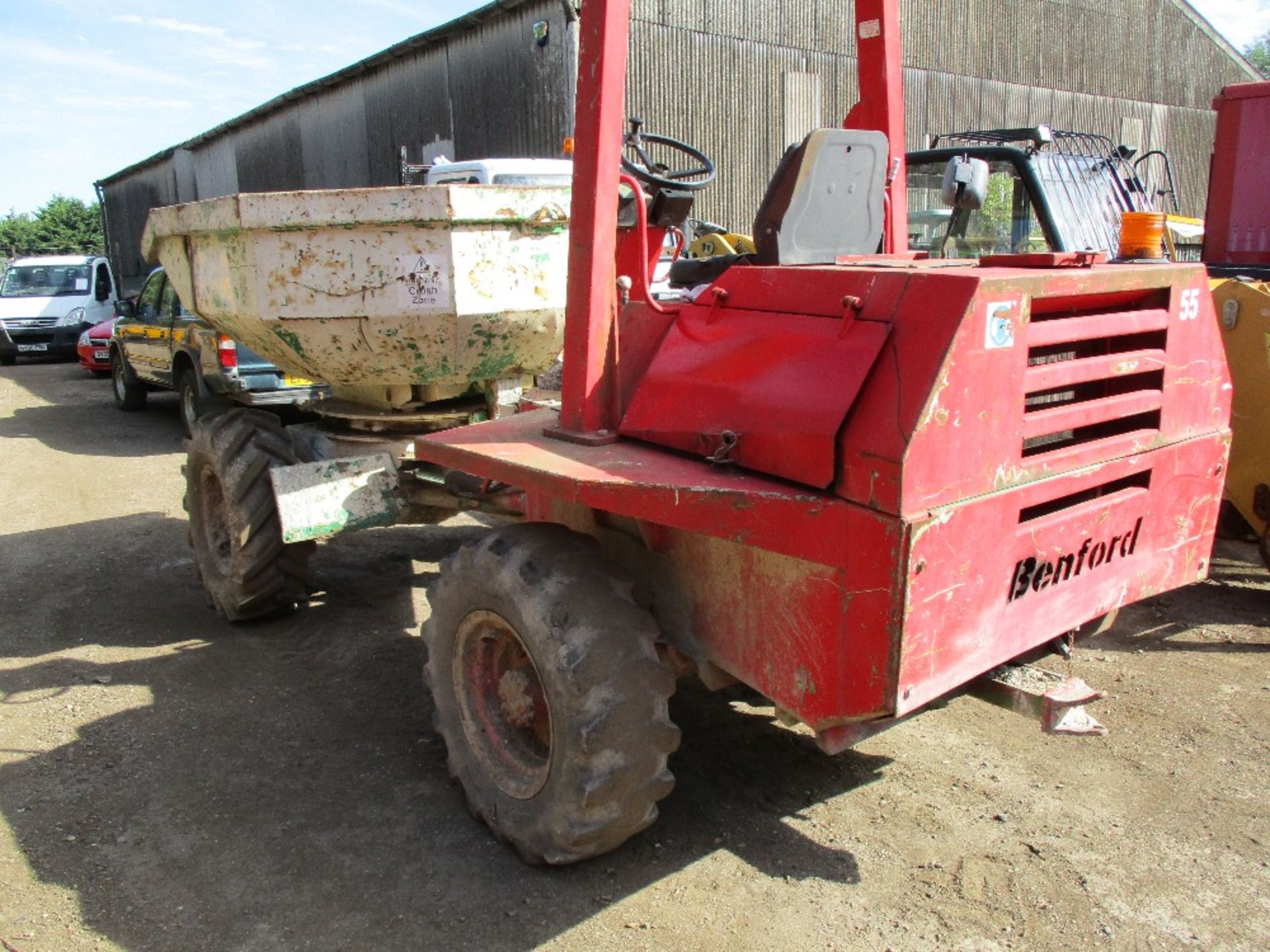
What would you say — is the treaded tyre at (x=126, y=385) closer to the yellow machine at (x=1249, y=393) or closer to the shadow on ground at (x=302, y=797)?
the shadow on ground at (x=302, y=797)

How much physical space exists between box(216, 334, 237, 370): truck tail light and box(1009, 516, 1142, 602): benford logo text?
23.8 ft

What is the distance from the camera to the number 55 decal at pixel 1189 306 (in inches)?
115

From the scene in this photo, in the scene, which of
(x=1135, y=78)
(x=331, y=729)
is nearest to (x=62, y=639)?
(x=331, y=729)

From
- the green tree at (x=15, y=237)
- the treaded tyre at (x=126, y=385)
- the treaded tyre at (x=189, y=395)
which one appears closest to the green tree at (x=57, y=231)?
the green tree at (x=15, y=237)

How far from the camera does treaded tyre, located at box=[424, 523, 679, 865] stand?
2773mm

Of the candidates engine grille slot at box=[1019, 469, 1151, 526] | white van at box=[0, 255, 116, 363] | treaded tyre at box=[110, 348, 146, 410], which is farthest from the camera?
white van at box=[0, 255, 116, 363]

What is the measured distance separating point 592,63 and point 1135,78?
2279 centimetres

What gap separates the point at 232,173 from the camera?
27438 millimetres

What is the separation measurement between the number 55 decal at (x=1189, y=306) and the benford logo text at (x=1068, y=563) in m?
0.60

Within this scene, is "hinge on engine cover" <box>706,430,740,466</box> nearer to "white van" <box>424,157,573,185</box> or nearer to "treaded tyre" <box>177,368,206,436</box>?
"white van" <box>424,157,573,185</box>

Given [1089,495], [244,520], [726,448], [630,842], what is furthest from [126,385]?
[1089,495]

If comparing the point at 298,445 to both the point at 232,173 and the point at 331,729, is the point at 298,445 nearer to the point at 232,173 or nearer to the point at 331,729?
the point at 331,729

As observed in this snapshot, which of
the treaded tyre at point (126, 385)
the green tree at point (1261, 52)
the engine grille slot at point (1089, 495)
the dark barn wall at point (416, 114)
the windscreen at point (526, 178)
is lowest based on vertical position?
the treaded tyre at point (126, 385)

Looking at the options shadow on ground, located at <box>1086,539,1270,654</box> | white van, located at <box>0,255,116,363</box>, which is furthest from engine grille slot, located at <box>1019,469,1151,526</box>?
white van, located at <box>0,255,116,363</box>
